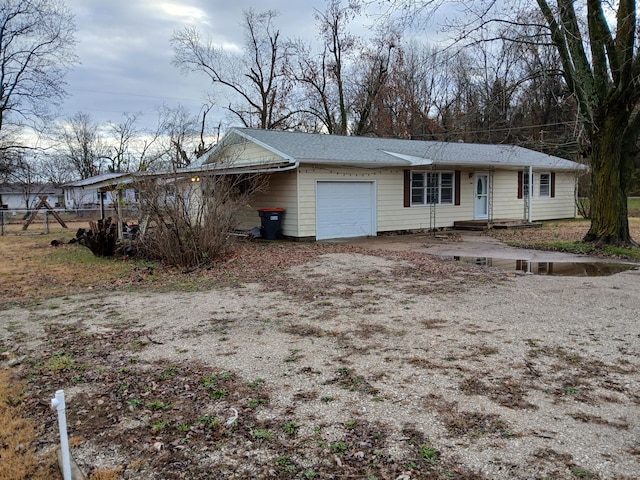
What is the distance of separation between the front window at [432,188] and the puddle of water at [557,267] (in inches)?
266

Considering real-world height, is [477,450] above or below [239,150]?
below

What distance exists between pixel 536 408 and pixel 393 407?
104 centimetres

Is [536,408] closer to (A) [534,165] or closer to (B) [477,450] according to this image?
(B) [477,450]

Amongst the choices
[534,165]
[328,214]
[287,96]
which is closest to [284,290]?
[328,214]

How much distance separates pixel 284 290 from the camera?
25.9 feet

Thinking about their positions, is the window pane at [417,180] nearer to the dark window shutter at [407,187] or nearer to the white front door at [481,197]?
the dark window shutter at [407,187]

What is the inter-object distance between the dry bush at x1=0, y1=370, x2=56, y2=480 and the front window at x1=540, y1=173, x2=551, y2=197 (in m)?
22.2

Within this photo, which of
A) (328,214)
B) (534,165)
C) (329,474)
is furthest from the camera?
(534,165)

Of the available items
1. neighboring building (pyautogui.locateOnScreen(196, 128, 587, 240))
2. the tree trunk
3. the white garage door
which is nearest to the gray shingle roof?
neighboring building (pyautogui.locateOnScreen(196, 128, 587, 240))

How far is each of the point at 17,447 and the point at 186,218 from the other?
754 cm

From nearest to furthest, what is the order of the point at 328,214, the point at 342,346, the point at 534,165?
the point at 342,346 → the point at 328,214 → the point at 534,165

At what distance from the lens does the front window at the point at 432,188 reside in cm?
1747

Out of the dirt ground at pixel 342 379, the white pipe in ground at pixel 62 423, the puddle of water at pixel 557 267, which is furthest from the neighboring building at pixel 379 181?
the white pipe in ground at pixel 62 423

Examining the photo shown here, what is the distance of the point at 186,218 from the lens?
10.4 metres
